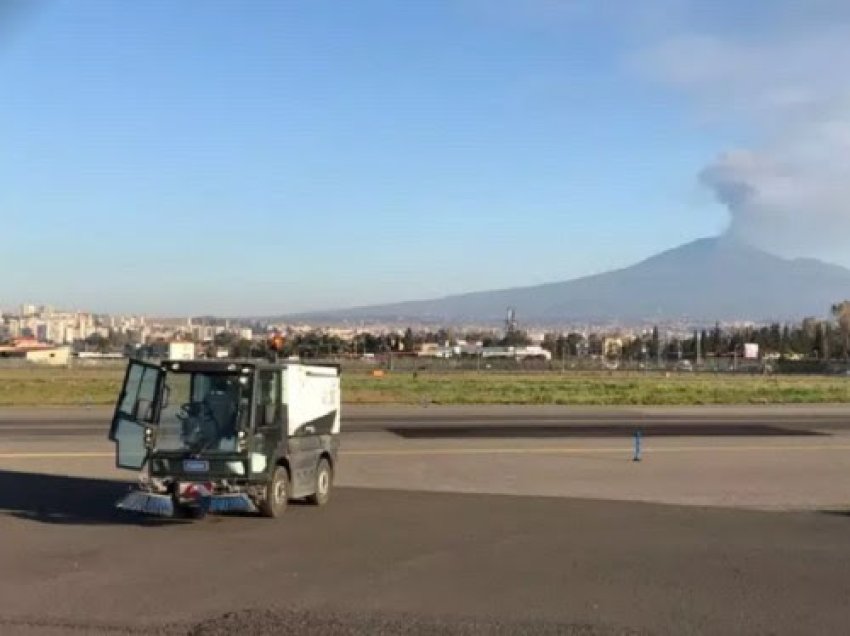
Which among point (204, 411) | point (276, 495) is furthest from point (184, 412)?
point (276, 495)

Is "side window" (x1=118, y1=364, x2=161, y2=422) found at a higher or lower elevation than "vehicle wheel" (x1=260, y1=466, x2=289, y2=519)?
higher

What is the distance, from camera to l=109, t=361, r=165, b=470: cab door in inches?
494

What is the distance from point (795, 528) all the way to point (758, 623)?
5.19 m

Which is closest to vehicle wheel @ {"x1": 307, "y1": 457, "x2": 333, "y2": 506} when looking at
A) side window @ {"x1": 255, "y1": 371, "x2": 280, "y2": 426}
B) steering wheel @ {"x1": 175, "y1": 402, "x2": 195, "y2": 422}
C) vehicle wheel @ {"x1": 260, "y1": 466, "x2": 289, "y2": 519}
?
vehicle wheel @ {"x1": 260, "y1": 466, "x2": 289, "y2": 519}

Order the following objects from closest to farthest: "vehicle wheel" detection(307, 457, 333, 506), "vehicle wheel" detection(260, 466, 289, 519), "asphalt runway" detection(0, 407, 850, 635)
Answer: "asphalt runway" detection(0, 407, 850, 635) < "vehicle wheel" detection(260, 466, 289, 519) < "vehicle wheel" detection(307, 457, 333, 506)

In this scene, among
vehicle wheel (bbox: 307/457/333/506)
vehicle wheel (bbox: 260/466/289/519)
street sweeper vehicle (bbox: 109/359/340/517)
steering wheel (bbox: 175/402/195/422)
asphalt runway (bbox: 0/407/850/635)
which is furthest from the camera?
vehicle wheel (bbox: 307/457/333/506)

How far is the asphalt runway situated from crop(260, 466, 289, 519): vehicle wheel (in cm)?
27

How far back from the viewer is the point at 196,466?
40.3 ft

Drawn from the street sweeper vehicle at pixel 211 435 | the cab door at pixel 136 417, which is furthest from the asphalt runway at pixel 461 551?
the cab door at pixel 136 417

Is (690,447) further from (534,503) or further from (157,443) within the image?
(157,443)

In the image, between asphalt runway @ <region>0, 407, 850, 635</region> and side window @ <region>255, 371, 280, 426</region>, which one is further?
side window @ <region>255, 371, 280, 426</region>

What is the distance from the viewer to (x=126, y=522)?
493 inches

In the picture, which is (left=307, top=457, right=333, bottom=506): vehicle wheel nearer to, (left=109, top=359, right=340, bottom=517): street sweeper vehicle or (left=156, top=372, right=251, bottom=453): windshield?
(left=109, top=359, right=340, bottom=517): street sweeper vehicle

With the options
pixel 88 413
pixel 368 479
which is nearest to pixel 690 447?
pixel 368 479
